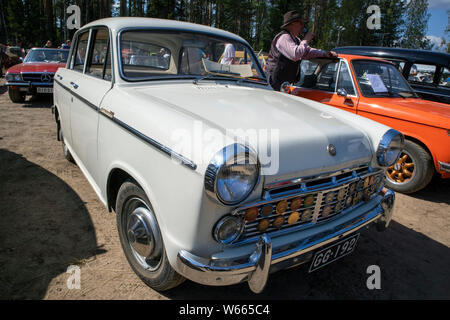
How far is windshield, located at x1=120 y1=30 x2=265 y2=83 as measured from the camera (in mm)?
2455

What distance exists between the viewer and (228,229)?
4.73ft

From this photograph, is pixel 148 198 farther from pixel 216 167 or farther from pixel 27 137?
pixel 27 137

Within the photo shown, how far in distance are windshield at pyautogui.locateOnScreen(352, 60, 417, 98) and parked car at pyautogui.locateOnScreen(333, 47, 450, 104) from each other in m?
1.35

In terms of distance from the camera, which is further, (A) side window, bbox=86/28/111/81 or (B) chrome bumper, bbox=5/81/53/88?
(B) chrome bumper, bbox=5/81/53/88

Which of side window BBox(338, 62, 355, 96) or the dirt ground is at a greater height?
side window BBox(338, 62, 355, 96)

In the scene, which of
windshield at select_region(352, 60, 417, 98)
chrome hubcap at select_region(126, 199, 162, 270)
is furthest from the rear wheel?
windshield at select_region(352, 60, 417, 98)

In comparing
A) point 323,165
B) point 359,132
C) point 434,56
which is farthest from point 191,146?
point 434,56

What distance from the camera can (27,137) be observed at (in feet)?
15.5

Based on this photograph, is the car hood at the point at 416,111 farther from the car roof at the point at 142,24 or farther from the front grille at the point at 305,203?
the car roof at the point at 142,24

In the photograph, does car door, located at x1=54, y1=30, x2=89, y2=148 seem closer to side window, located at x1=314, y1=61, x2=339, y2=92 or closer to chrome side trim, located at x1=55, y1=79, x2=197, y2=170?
chrome side trim, located at x1=55, y1=79, x2=197, y2=170

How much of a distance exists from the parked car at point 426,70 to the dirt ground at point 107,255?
2754 mm

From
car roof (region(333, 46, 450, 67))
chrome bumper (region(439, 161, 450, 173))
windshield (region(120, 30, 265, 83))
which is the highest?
car roof (region(333, 46, 450, 67))

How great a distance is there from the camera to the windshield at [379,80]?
3991 mm

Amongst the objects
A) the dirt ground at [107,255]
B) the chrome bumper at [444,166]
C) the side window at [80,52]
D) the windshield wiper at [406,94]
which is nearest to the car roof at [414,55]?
the windshield wiper at [406,94]
